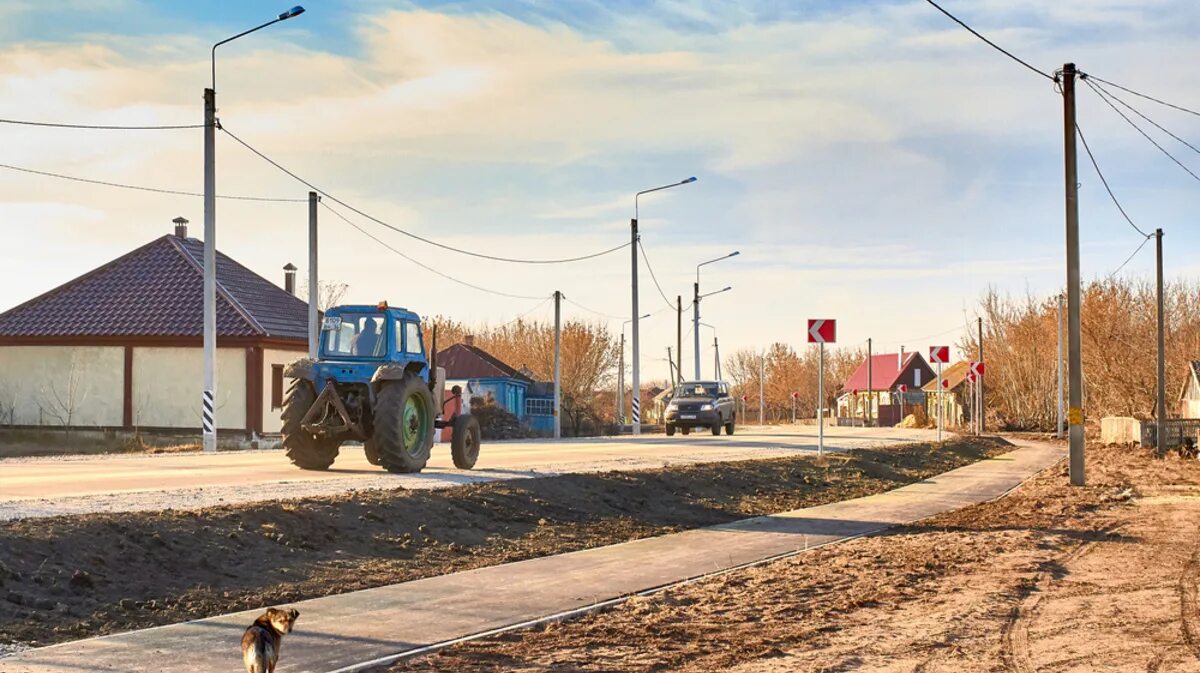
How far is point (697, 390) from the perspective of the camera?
47.8m

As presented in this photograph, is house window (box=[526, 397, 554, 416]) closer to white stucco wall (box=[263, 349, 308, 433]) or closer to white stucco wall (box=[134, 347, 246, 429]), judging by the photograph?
white stucco wall (box=[263, 349, 308, 433])

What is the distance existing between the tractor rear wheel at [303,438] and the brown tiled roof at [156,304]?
19267mm

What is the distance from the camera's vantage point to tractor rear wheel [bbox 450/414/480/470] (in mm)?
20750

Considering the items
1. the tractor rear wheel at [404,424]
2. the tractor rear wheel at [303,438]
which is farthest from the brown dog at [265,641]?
the tractor rear wheel at [303,438]

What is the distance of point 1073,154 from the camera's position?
24.2 metres

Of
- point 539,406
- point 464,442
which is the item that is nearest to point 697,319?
point 539,406

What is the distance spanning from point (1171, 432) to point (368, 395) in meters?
31.4

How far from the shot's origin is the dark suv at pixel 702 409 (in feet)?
153

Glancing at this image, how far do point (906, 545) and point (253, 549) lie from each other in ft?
23.3

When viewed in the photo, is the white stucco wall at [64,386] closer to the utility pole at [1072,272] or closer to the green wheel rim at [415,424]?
the green wheel rim at [415,424]

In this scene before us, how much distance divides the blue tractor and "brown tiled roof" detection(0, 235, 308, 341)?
19506 millimetres

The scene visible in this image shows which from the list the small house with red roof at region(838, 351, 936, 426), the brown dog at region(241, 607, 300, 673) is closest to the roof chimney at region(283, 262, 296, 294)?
the brown dog at region(241, 607, 300, 673)

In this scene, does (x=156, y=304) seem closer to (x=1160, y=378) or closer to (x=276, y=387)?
(x=276, y=387)

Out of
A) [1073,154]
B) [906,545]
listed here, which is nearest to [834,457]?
[1073,154]
